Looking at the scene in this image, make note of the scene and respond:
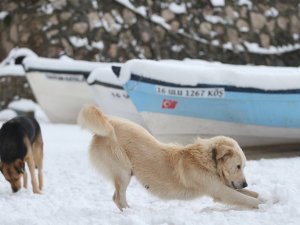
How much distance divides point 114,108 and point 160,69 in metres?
3.04

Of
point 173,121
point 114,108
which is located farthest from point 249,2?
point 173,121

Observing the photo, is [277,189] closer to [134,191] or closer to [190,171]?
[190,171]

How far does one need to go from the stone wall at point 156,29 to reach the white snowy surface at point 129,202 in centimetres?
793

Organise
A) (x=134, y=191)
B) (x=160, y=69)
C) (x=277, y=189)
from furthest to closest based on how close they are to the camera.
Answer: (x=160, y=69) < (x=134, y=191) < (x=277, y=189)

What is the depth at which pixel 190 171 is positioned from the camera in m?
5.82

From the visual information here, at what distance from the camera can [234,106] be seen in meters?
10.3

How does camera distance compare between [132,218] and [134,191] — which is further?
[134,191]

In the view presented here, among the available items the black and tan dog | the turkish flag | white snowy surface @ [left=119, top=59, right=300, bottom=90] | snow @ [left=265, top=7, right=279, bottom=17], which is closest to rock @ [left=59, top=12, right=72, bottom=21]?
snow @ [left=265, top=7, right=279, bottom=17]

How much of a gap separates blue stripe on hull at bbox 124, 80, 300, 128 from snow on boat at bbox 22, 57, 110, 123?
15.5ft

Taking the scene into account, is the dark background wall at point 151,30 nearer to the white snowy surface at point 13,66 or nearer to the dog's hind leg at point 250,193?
the white snowy surface at point 13,66

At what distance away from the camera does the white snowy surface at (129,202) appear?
5020 mm

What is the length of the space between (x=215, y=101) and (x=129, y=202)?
4.02 meters

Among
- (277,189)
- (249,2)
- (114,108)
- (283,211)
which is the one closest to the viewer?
(283,211)

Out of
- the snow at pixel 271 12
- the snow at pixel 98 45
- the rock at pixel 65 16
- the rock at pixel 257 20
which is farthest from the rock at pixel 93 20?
the snow at pixel 271 12
